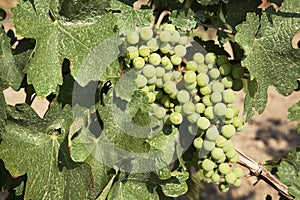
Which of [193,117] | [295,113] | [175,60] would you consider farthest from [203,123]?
[295,113]

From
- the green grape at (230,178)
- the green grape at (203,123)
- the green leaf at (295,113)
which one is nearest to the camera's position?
the green grape at (203,123)

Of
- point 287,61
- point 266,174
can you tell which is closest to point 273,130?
point 266,174

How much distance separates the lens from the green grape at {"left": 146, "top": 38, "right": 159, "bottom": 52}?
41.6 inches

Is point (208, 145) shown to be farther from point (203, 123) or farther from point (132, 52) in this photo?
point (132, 52)

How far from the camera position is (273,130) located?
11.3 feet

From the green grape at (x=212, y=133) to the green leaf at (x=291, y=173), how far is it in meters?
0.33

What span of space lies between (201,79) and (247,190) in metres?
2.04

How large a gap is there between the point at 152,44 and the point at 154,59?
29mm

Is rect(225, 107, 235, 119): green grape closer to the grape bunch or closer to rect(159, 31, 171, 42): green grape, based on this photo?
the grape bunch

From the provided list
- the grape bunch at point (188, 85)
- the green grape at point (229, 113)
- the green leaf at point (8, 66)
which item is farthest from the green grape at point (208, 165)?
the green leaf at point (8, 66)

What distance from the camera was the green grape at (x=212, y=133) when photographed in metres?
1.13

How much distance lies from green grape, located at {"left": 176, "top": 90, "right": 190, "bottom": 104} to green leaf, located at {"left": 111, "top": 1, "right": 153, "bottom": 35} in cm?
14

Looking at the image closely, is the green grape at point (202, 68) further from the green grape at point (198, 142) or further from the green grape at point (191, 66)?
the green grape at point (198, 142)

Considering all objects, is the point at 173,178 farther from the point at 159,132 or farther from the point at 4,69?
the point at 4,69
